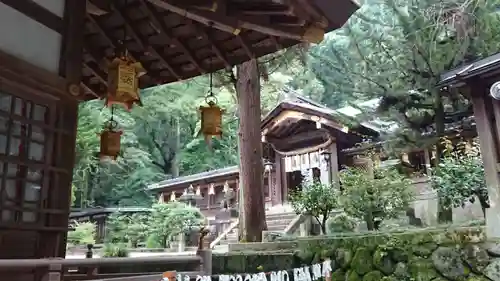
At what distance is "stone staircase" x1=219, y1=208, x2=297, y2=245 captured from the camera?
1690 centimetres

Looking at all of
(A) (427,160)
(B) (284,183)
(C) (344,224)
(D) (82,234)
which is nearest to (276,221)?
(B) (284,183)

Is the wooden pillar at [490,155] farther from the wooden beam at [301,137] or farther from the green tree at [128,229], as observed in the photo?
the green tree at [128,229]

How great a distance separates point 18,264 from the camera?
259cm

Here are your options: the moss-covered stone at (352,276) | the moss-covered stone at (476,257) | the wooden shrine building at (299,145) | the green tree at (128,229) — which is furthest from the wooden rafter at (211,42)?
the green tree at (128,229)

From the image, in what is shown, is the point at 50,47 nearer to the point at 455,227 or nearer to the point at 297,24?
the point at 297,24

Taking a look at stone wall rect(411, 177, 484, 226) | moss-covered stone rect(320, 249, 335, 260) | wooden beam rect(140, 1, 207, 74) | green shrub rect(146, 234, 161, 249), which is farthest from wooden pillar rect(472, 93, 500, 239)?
green shrub rect(146, 234, 161, 249)

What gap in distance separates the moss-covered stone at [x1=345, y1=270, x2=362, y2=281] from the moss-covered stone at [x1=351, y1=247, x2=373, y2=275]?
0.08 m

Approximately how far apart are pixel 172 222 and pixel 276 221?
4.50 m

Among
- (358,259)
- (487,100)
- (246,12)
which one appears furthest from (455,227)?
(246,12)

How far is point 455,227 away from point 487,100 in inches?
100

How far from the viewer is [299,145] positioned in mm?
19234

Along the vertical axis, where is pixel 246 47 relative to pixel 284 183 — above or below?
above

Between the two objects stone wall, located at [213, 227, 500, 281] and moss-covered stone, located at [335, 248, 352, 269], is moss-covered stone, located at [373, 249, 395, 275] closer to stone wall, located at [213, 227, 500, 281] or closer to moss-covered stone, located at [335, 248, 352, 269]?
stone wall, located at [213, 227, 500, 281]

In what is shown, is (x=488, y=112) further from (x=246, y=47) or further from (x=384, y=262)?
(x=246, y=47)
